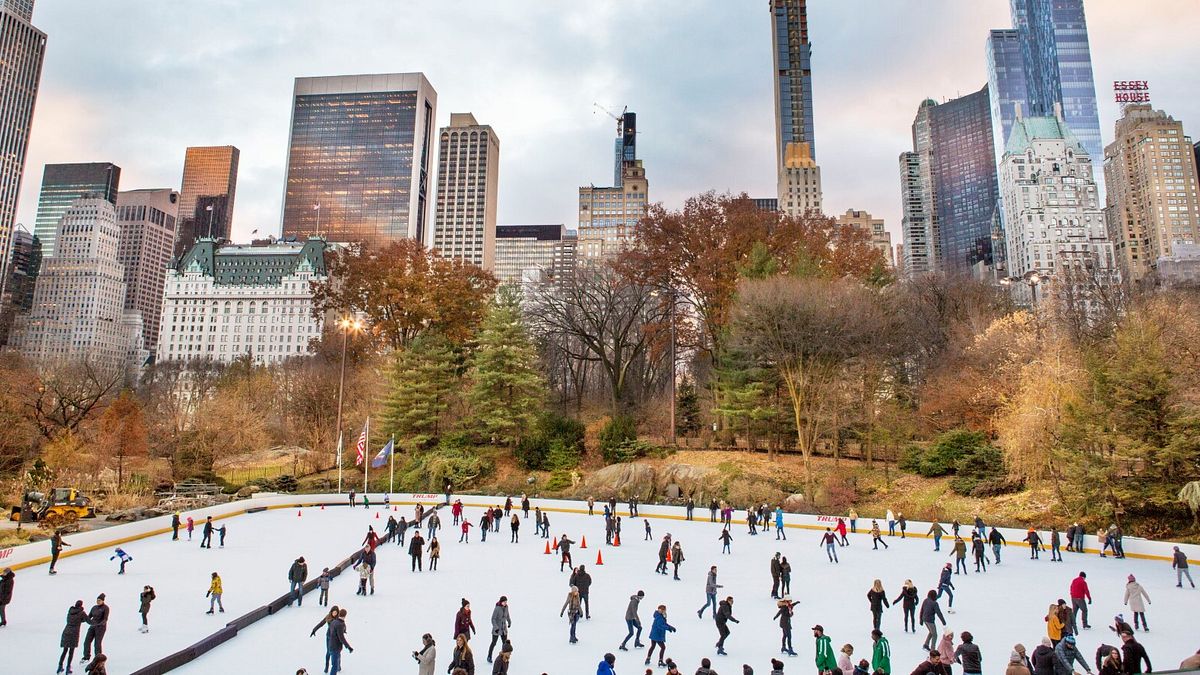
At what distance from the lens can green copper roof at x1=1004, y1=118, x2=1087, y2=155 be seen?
13912cm

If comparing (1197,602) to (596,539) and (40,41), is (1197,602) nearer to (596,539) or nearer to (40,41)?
(596,539)

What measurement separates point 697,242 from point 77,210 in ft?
658

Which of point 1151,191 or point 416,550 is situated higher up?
point 1151,191

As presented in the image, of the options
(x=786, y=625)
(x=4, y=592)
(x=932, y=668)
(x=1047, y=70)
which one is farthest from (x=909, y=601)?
(x=1047, y=70)

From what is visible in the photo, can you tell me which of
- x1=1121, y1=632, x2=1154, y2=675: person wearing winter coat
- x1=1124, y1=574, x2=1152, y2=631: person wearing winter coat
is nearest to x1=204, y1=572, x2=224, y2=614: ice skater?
x1=1121, y1=632, x2=1154, y2=675: person wearing winter coat

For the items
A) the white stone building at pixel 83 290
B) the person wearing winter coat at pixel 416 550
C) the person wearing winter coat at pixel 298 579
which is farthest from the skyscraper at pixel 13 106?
the person wearing winter coat at pixel 298 579

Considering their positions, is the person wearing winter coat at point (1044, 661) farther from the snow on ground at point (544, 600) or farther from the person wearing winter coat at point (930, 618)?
the person wearing winter coat at point (930, 618)

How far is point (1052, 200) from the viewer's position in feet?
439

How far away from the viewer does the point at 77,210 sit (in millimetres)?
177000

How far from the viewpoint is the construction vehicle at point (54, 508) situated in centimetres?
2594

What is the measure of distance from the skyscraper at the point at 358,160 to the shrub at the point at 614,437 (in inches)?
6339

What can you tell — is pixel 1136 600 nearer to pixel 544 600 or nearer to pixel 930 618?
pixel 930 618

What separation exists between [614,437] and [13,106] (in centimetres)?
18224

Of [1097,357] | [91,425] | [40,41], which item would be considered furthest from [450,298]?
[40,41]
